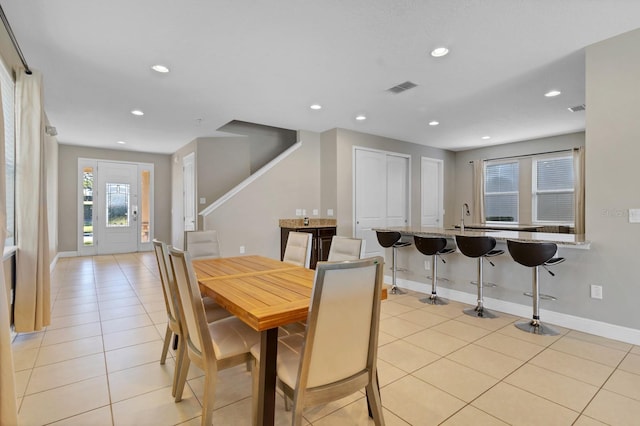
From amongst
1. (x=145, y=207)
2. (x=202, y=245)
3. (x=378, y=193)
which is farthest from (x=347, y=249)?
(x=145, y=207)

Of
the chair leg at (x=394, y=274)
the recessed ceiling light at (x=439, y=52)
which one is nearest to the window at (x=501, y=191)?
the chair leg at (x=394, y=274)

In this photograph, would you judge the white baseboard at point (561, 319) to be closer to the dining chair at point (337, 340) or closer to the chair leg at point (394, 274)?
the chair leg at point (394, 274)

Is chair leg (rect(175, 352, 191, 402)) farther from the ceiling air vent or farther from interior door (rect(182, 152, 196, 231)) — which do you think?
interior door (rect(182, 152, 196, 231))

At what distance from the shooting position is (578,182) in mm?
6016

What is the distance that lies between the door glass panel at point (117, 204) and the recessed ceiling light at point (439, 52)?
782cm

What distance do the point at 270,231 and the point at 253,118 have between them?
199 centimetres

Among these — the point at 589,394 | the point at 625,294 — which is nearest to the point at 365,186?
the point at 625,294

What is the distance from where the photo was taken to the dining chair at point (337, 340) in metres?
1.29

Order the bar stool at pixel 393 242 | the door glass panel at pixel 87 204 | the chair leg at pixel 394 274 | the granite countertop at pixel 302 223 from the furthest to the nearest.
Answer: the door glass panel at pixel 87 204 → the granite countertop at pixel 302 223 → the chair leg at pixel 394 274 → the bar stool at pixel 393 242

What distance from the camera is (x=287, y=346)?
1.69 meters

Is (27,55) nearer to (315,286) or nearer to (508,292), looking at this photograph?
(315,286)

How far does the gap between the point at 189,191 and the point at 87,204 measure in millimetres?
2804

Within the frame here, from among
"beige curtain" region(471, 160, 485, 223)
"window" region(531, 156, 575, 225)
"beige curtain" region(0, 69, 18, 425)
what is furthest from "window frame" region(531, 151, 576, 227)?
"beige curtain" region(0, 69, 18, 425)

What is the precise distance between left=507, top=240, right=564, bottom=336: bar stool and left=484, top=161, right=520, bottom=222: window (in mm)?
4594
